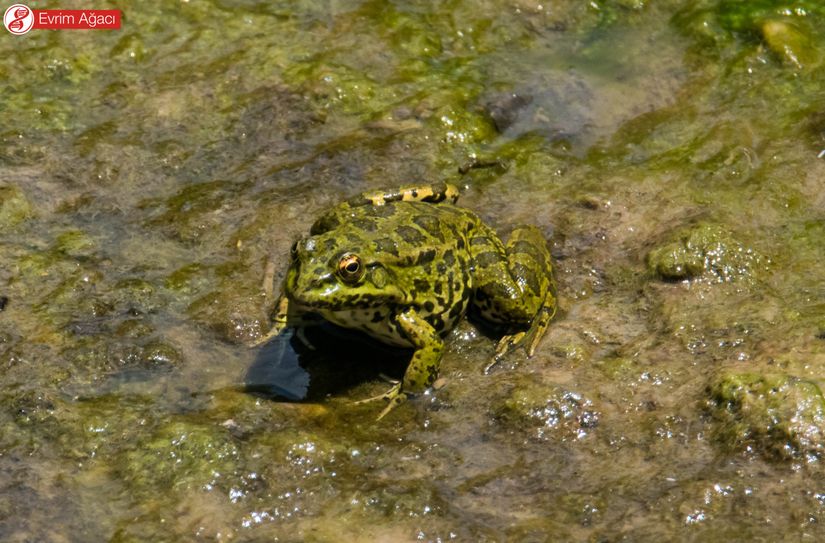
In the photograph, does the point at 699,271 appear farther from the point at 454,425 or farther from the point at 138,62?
the point at 138,62

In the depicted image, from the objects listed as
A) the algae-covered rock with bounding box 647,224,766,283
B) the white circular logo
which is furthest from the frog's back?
the white circular logo

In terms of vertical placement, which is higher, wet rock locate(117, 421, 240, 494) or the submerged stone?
the submerged stone

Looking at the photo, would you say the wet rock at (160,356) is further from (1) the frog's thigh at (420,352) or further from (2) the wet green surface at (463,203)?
(1) the frog's thigh at (420,352)

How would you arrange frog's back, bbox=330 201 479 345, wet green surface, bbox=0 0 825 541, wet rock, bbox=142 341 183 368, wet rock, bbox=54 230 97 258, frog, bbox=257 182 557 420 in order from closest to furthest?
1. wet green surface, bbox=0 0 825 541
2. frog, bbox=257 182 557 420
3. frog's back, bbox=330 201 479 345
4. wet rock, bbox=142 341 183 368
5. wet rock, bbox=54 230 97 258

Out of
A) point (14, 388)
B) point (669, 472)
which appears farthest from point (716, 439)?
point (14, 388)

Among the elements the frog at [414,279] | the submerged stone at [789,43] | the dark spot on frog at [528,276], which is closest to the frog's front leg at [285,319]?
the frog at [414,279]

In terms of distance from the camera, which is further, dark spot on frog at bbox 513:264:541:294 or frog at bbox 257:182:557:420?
dark spot on frog at bbox 513:264:541:294

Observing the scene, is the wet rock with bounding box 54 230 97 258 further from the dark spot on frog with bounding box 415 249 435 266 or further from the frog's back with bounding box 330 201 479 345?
the dark spot on frog with bounding box 415 249 435 266
